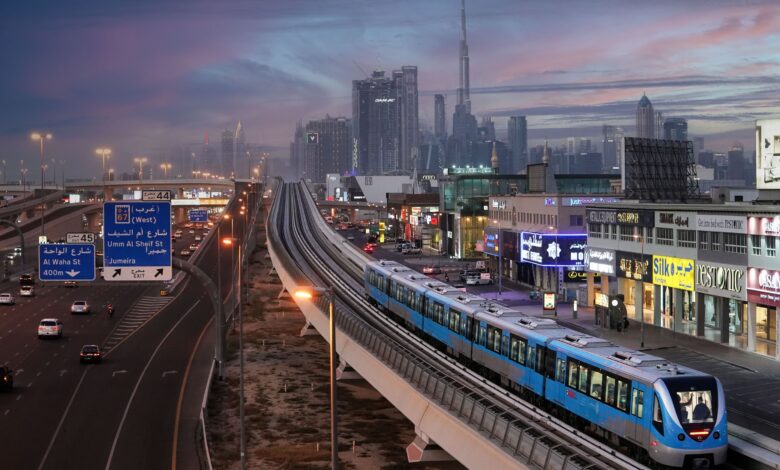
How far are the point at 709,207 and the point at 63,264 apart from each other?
127 feet

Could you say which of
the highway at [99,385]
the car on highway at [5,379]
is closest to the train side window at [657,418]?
the highway at [99,385]

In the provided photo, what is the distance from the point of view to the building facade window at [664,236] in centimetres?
5849

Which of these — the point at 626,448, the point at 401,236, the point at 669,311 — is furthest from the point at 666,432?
the point at 401,236

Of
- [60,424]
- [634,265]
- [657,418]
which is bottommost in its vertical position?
[60,424]

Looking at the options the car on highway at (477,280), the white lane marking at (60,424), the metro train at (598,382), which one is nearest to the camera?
the metro train at (598,382)

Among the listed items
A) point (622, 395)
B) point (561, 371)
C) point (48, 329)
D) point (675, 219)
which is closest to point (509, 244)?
point (675, 219)

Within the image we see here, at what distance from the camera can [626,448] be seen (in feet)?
90.1

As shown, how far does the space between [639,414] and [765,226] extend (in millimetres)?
27377

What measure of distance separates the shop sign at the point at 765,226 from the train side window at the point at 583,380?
23911mm

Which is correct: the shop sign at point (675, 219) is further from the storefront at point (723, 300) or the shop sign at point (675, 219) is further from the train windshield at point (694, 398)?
the train windshield at point (694, 398)

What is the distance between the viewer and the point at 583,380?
29422 mm

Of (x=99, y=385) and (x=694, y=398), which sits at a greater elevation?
(x=694, y=398)

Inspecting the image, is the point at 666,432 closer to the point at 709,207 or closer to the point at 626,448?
the point at 626,448

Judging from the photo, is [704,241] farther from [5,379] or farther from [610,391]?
[5,379]
